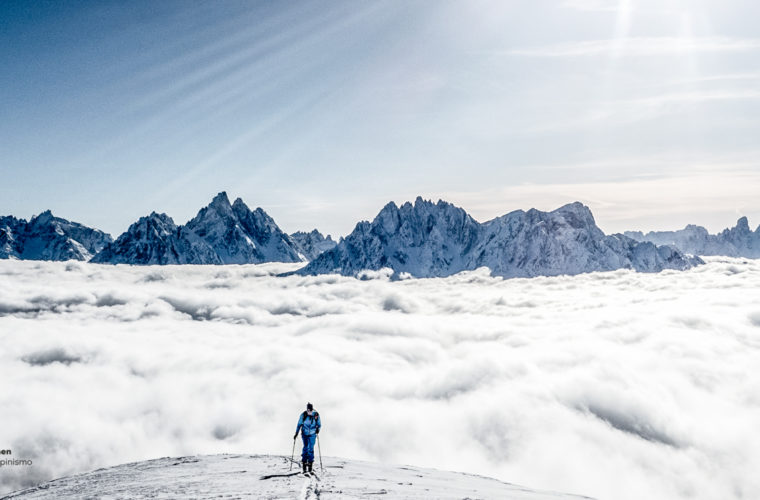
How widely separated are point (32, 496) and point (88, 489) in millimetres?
5943

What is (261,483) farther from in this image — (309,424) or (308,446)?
(309,424)

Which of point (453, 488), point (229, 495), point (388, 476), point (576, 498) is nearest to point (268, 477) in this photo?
point (229, 495)

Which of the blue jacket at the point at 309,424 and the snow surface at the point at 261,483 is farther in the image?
the blue jacket at the point at 309,424

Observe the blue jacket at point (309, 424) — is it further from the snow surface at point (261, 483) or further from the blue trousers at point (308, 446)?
the snow surface at point (261, 483)

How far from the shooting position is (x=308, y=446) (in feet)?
82.7

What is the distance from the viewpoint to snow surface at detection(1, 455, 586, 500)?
23.5 m

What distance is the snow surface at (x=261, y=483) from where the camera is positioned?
23541 mm

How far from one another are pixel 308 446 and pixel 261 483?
156 inches

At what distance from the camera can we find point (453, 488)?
28281 mm

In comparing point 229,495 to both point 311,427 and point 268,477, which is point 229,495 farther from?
point 311,427

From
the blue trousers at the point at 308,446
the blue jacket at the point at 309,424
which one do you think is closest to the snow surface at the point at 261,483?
the blue trousers at the point at 308,446

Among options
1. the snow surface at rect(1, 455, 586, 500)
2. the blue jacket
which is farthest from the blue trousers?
the snow surface at rect(1, 455, 586, 500)

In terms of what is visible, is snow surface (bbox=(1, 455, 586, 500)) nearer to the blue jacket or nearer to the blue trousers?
the blue trousers

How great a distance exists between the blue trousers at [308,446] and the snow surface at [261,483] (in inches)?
49.9
